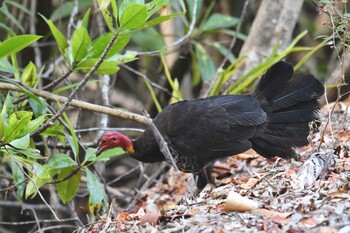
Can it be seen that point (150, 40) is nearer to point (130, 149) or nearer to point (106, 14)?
point (130, 149)

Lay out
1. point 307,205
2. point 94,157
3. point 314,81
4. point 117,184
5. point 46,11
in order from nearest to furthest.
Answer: point 307,205 < point 94,157 < point 314,81 < point 46,11 < point 117,184

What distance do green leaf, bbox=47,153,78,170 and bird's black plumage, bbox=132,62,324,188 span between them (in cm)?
75

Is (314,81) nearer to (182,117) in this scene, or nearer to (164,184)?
(182,117)

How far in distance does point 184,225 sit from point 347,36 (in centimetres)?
144

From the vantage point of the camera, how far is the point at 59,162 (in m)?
4.32

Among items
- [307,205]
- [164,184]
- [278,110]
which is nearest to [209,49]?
[164,184]

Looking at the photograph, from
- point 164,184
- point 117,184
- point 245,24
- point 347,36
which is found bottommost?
point 117,184

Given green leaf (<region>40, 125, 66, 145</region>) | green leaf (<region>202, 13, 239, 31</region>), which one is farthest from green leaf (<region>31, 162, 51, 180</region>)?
green leaf (<region>202, 13, 239, 31</region>)

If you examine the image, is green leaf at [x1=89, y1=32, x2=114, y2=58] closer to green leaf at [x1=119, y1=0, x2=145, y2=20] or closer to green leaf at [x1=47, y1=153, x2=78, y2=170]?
green leaf at [x1=119, y1=0, x2=145, y2=20]

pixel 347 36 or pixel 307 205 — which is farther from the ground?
pixel 347 36

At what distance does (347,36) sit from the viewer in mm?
3885

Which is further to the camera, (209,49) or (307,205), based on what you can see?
(209,49)

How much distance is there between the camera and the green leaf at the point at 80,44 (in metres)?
4.30

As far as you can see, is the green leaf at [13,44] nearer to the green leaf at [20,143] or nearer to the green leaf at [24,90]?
the green leaf at [24,90]
